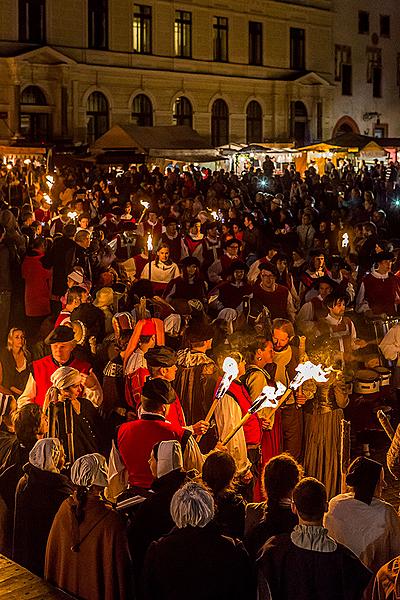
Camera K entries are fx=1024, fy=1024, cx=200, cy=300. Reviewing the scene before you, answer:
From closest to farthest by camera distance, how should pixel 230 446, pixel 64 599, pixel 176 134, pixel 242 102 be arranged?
pixel 64 599
pixel 230 446
pixel 176 134
pixel 242 102

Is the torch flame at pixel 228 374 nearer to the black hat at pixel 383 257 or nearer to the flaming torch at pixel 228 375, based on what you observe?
the flaming torch at pixel 228 375

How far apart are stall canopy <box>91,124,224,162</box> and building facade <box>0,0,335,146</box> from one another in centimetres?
724

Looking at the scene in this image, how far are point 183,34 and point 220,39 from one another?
7.70ft

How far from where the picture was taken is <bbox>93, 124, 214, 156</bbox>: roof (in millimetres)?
27234

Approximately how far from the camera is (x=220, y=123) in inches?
1882

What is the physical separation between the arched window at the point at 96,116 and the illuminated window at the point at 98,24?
2150 millimetres

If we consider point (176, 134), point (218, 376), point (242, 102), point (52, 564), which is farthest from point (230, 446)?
point (242, 102)

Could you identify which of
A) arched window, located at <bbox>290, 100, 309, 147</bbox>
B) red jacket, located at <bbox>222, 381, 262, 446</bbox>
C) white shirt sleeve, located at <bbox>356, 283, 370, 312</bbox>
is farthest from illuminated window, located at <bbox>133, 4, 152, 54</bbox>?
red jacket, located at <bbox>222, 381, 262, 446</bbox>

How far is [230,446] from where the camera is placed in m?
6.75

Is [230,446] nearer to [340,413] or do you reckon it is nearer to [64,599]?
[340,413]

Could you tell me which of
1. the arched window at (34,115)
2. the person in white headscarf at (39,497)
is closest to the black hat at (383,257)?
the person in white headscarf at (39,497)

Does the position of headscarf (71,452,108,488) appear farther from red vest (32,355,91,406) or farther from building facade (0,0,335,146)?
building facade (0,0,335,146)

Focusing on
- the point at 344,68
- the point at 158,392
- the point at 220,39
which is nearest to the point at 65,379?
the point at 158,392

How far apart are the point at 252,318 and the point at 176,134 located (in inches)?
769
